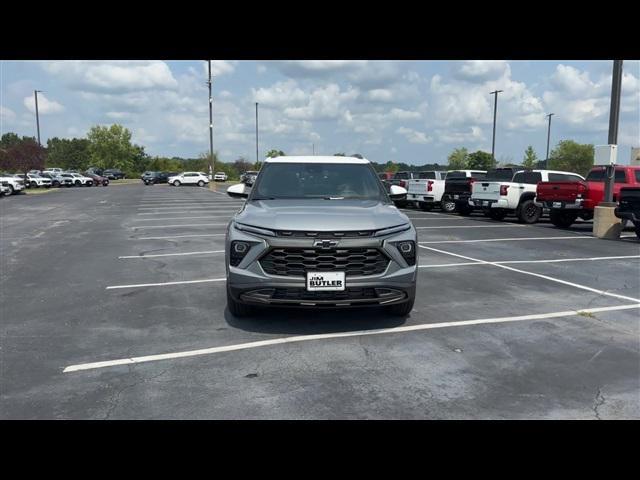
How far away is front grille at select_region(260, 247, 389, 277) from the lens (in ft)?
16.0

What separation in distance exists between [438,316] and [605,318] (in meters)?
1.98

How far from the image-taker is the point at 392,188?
6.94 m

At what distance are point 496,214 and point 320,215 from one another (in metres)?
14.4

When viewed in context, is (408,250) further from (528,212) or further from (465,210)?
(465,210)

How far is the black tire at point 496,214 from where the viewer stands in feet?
58.0

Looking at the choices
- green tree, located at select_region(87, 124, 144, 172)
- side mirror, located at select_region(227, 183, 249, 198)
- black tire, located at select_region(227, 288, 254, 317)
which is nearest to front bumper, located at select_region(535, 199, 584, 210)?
side mirror, located at select_region(227, 183, 249, 198)

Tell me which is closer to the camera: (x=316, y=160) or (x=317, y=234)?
(x=317, y=234)

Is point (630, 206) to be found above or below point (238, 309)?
above

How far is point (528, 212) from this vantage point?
1702 centimetres

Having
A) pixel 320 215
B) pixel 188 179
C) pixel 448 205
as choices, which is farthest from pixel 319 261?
pixel 188 179

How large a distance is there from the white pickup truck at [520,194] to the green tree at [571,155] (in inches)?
2113

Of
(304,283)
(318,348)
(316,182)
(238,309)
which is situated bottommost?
(318,348)

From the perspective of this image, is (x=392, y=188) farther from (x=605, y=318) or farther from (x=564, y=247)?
(x=564, y=247)

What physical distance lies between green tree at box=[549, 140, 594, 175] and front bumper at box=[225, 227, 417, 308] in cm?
6764
